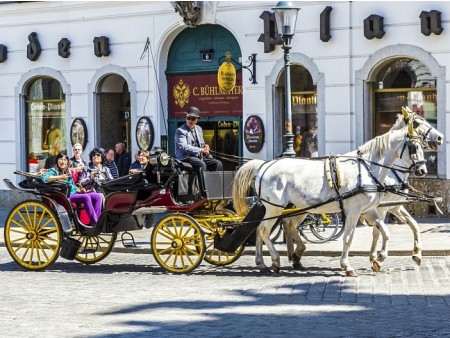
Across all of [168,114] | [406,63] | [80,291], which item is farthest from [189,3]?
[80,291]

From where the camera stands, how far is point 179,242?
15.1 m

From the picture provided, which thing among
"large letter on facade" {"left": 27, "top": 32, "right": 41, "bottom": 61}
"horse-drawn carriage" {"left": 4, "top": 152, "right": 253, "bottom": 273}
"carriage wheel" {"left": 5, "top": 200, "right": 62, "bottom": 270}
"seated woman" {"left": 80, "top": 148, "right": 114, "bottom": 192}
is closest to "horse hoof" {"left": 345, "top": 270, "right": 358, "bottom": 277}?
"horse-drawn carriage" {"left": 4, "top": 152, "right": 253, "bottom": 273}

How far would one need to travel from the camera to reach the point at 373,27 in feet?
72.2

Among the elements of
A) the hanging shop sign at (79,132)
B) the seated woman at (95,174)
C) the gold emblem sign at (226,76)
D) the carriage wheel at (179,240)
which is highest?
the gold emblem sign at (226,76)

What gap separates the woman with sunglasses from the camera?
51.1 ft

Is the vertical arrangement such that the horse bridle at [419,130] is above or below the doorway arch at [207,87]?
below

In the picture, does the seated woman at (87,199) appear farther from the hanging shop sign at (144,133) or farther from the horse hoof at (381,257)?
the hanging shop sign at (144,133)

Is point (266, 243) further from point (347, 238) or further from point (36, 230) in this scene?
point (36, 230)

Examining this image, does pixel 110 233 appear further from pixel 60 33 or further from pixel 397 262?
pixel 60 33

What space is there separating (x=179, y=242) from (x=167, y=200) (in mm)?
656

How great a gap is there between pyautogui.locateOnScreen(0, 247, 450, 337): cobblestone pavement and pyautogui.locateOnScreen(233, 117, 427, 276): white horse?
0.71 metres

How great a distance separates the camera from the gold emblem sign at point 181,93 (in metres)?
25.5

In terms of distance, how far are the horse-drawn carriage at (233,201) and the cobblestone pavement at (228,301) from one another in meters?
0.32

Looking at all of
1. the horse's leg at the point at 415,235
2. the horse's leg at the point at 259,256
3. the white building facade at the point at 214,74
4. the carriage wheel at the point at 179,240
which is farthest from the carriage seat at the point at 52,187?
the white building facade at the point at 214,74
